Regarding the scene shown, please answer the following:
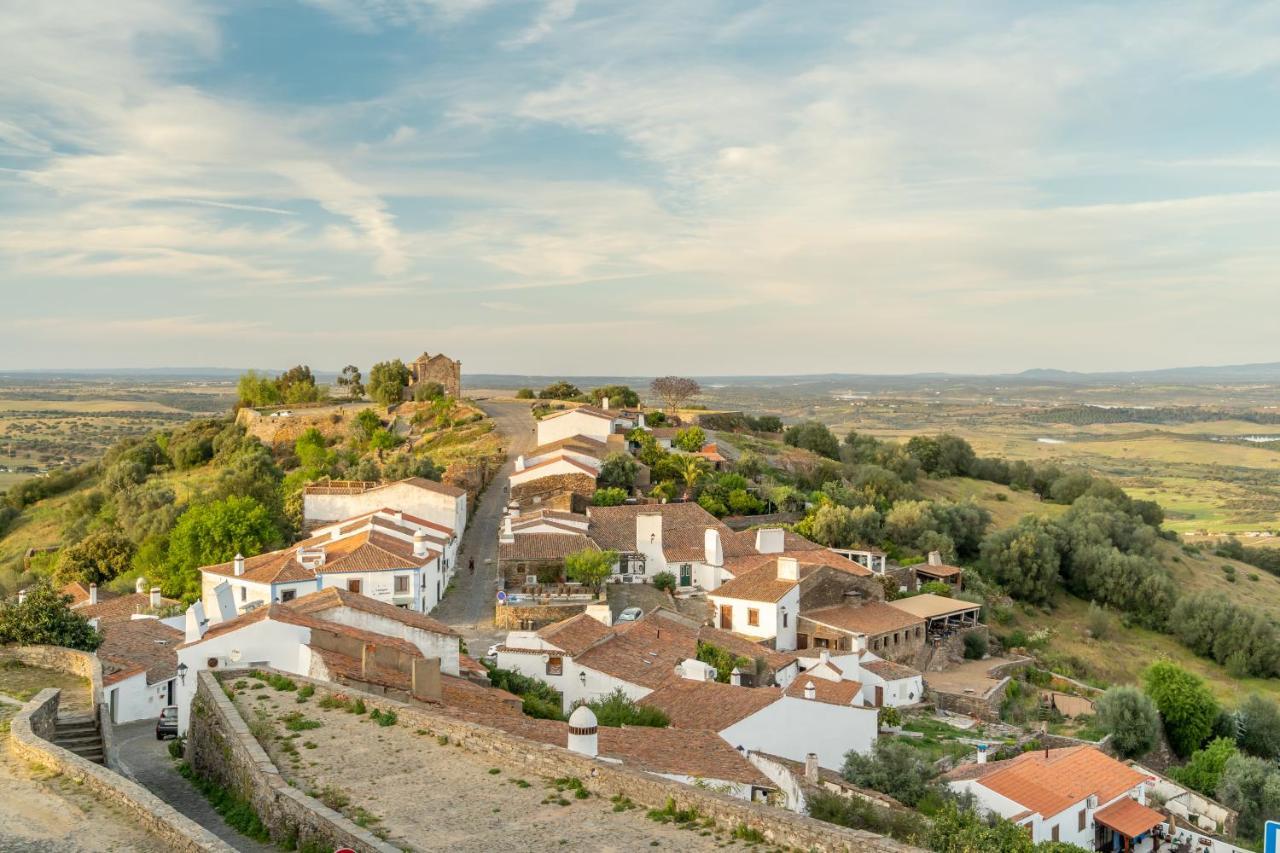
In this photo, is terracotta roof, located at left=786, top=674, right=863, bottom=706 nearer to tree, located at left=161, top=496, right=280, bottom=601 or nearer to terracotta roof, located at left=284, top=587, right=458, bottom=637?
terracotta roof, located at left=284, top=587, right=458, bottom=637

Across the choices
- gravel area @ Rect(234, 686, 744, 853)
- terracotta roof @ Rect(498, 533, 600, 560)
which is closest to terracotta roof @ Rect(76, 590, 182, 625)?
terracotta roof @ Rect(498, 533, 600, 560)

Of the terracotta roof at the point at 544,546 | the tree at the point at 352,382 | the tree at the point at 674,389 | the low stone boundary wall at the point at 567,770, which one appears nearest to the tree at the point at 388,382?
the tree at the point at 352,382

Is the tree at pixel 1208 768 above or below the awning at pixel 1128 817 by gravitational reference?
below

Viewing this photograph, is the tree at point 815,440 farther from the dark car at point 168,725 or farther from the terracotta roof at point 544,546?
the dark car at point 168,725

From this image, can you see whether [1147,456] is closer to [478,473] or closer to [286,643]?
[478,473]

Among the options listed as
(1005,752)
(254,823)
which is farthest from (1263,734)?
(254,823)

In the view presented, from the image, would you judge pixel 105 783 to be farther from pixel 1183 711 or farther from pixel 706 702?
pixel 1183 711

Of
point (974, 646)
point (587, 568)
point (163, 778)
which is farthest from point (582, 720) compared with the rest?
point (974, 646)
